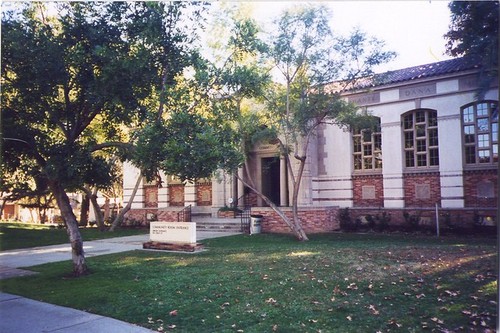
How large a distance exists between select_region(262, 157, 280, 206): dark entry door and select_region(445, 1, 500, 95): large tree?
66.1 feet

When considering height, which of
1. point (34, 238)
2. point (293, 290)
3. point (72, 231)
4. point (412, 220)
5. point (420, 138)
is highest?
point (420, 138)

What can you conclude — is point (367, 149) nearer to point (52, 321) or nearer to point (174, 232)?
point (174, 232)

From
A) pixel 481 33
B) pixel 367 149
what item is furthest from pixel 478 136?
pixel 481 33

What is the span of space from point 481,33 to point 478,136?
14707 mm

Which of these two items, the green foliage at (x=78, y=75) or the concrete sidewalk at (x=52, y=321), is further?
the green foliage at (x=78, y=75)

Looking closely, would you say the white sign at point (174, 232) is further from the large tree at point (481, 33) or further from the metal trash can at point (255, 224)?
the large tree at point (481, 33)

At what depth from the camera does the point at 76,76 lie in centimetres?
928

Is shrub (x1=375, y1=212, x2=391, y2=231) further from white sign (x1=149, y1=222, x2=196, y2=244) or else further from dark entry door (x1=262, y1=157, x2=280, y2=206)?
white sign (x1=149, y1=222, x2=196, y2=244)

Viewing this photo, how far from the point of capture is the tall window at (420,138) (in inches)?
743

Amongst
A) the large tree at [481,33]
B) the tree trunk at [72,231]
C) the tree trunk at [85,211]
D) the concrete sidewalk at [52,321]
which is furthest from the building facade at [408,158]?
the large tree at [481,33]

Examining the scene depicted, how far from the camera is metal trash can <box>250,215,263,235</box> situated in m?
19.0

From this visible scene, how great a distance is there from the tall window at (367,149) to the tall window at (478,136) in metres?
3.87

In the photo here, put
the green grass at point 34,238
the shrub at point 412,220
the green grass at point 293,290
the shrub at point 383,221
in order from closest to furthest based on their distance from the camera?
the green grass at point 293,290 → the green grass at point 34,238 → the shrub at point 412,220 → the shrub at point 383,221

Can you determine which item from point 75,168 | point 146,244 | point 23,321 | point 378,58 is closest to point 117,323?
point 23,321
